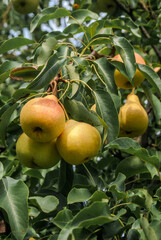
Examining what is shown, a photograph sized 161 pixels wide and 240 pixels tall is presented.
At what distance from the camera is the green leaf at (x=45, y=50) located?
1485 millimetres

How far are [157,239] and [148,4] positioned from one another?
6.91ft

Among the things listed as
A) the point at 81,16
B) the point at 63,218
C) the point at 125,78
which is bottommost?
the point at 63,218

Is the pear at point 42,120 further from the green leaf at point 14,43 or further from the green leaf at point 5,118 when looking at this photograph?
the green leaf at point 14,43

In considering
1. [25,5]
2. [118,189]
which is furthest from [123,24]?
[25,5]

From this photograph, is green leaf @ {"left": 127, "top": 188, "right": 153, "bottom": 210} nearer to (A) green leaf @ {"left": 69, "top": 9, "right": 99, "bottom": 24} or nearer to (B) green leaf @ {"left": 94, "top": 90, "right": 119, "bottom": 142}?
(B) green leaf @ {"left": 94, "top": 90, "right": 119, "bottom": 142}

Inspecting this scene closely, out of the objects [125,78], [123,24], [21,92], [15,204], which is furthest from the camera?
[123,24]

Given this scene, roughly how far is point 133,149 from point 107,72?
15.7 inches

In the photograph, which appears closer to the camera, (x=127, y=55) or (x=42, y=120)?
(x=42, y=120)

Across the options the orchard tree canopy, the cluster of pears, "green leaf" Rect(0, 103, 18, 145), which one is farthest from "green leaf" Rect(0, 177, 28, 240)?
"green leaf" Rect(0, 103, 18, 145)

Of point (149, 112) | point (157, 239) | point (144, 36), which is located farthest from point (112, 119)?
point (144, 36)

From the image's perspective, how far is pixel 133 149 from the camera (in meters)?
1.27

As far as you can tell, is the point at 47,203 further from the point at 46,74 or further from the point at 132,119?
the point at 132,119

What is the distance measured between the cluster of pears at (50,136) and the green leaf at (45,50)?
0.62ft

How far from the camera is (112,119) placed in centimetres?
142
